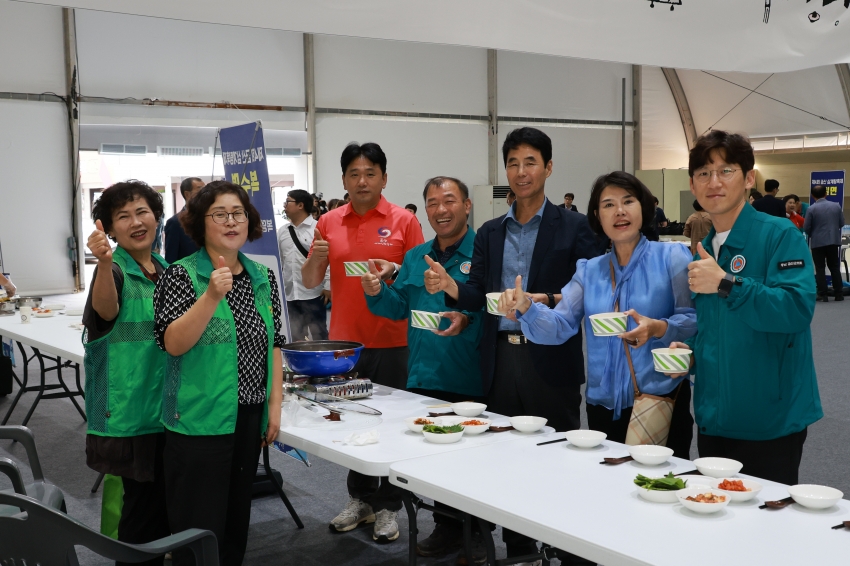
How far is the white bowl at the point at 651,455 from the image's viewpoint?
213 centimetres

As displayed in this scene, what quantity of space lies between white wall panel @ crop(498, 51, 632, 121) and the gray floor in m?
11.3

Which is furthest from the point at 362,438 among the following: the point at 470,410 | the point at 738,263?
the point at 738,263

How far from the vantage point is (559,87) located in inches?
677

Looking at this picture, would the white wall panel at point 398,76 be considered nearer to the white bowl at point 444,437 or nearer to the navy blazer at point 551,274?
the navy blazer at point 551,274

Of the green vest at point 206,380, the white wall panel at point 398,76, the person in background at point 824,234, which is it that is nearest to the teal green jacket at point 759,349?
the green vest at point 206,380

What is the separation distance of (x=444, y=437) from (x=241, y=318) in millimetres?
711

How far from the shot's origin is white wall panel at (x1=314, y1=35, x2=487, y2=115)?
1451cm

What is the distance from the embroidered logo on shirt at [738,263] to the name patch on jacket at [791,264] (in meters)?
0.10

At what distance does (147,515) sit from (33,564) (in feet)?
3.41

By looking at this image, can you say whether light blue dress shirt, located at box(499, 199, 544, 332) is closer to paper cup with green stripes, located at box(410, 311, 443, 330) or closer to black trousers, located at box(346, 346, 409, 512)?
paper cup with green stripes, located at box(410, 311, 443, 330)

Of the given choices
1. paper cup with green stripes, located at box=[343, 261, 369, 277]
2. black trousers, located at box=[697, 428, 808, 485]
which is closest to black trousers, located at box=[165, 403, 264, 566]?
paper cup with green stripes, located at box=[343, 261, 369, 277]

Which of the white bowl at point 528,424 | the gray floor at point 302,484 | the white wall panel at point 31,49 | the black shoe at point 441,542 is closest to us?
the white bowl at point 528,424

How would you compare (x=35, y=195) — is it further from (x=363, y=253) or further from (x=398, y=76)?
(x=363, y=253)

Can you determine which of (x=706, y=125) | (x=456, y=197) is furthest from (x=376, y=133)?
(x=456, y=197)
